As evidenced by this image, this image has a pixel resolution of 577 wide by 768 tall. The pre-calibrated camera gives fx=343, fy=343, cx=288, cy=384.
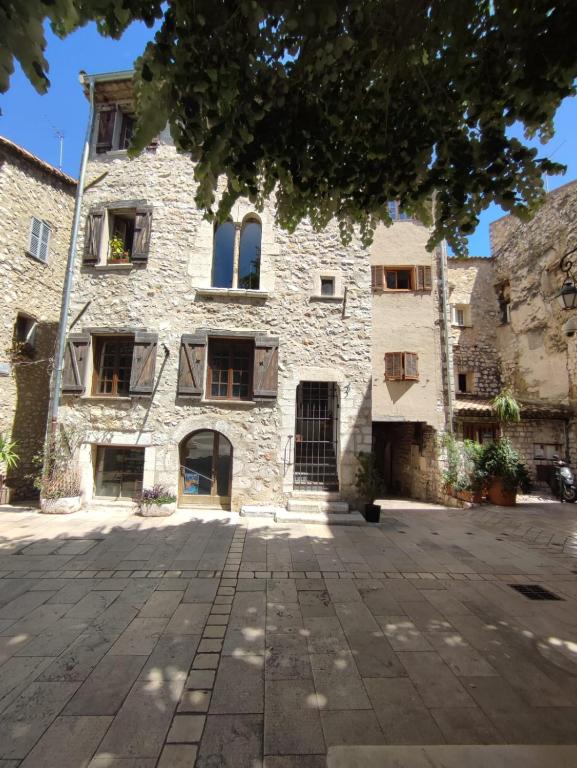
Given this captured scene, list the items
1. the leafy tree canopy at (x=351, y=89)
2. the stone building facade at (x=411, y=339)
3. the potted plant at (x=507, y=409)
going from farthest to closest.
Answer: the potted plant at (x=507, y=409), the stone building facade at (x=411, y=339), the leafy tree canopy at (x=351, y=89)

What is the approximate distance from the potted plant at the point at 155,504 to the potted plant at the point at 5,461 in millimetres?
3340

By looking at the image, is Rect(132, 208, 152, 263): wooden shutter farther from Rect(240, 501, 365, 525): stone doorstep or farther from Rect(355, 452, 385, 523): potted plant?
Rect(355, 452, 385, 523): potted plant

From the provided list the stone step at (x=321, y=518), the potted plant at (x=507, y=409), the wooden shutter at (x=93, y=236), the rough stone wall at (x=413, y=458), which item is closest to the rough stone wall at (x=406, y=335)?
the rough stone wall at (x=413, y=458)

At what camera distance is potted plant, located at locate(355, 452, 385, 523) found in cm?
734

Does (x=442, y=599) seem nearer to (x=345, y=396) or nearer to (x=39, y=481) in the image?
(x=345, y=396)

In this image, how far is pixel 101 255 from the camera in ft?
27.9

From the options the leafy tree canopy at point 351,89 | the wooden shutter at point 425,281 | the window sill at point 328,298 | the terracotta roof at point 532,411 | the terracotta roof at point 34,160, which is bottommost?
the terracotta roof at point 532,411

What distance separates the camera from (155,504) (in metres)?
7.35

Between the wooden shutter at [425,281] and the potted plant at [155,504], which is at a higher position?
the wooden shutter at [425,281]

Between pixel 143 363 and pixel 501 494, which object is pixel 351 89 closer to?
pixel 143 363

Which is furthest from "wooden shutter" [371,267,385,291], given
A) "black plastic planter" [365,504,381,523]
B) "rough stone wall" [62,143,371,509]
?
"black plastic planter" [365,504,381,523]

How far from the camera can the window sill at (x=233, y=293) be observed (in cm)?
823

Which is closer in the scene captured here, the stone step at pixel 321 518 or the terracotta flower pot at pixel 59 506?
the stone step at pixel 321 518

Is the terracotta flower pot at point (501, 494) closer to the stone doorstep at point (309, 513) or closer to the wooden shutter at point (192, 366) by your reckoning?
the stone doorstep at point (309, 513)
